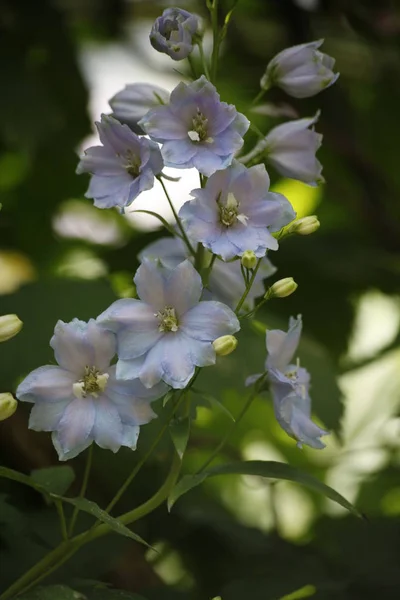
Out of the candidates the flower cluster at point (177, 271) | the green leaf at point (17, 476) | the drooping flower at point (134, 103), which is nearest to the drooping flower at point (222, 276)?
the flower cluster at point (177, 271)

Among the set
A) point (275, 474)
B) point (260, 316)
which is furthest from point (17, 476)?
point (260, 316)

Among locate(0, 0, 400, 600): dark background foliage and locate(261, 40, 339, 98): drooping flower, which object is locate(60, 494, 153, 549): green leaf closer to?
locate(0, 0, 400, 600): dark background foliage

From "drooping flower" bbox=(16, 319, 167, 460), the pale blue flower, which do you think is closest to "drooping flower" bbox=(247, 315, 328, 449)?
the pale blue flower

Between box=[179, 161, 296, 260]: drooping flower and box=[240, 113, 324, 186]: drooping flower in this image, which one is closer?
box=[179, 161, 296, 260]: drooping flower

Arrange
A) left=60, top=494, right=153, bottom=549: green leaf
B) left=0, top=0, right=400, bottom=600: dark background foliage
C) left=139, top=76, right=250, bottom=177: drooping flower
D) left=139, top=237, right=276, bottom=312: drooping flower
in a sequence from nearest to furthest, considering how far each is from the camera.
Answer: left=60, top=494, right=153, bottom=549: green leaf < left=139, top=76, right=250, bottom=177: drooping flower < left=139, top=237, right=276, bottom=312: drooping flower < left=0, top=0, right=400, bottom=600: dark background foliage

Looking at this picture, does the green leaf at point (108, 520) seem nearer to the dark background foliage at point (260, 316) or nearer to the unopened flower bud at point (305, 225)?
the dark background foliage at point (260, 316)

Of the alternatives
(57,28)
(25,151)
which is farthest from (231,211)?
(57,28)
